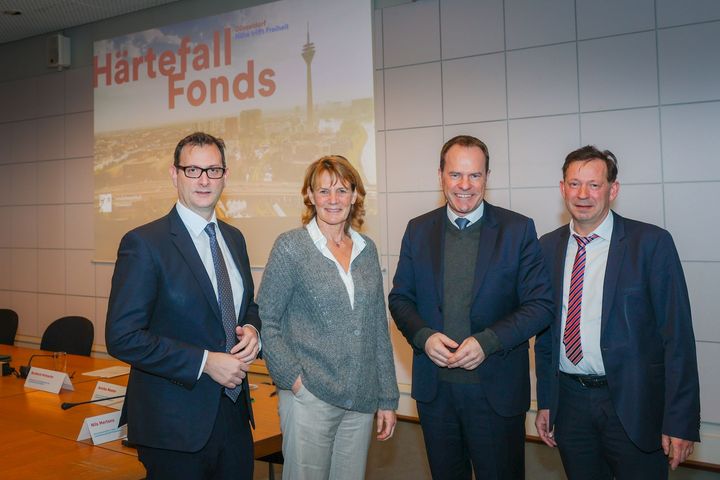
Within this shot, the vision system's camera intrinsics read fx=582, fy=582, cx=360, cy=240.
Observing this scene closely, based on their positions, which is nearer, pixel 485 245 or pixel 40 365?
pixel 485 245

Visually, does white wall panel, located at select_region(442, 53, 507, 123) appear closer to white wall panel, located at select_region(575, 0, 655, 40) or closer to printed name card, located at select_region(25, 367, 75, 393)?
white wall panel, located at select_region(575, 0, 655, 40)

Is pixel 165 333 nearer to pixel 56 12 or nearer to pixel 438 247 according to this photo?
pixel 438 247

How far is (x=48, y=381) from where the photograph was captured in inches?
117

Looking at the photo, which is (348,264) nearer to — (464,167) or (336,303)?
(336,303)

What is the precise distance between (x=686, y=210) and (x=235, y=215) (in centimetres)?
371

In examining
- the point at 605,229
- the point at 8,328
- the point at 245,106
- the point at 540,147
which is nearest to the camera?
the point at 605,229

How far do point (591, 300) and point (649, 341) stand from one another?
239 mm

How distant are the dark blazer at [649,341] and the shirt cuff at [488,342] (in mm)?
435

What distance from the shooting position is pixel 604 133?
405cm

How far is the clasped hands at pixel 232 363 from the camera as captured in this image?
1.75 m

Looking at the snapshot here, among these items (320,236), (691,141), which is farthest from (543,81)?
(320,236)

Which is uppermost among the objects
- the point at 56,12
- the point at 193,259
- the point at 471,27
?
the point at 56,12

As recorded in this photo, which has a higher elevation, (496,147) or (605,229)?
(496,147)

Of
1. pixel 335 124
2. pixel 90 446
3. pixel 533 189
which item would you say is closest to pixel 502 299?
pixel 90 446
